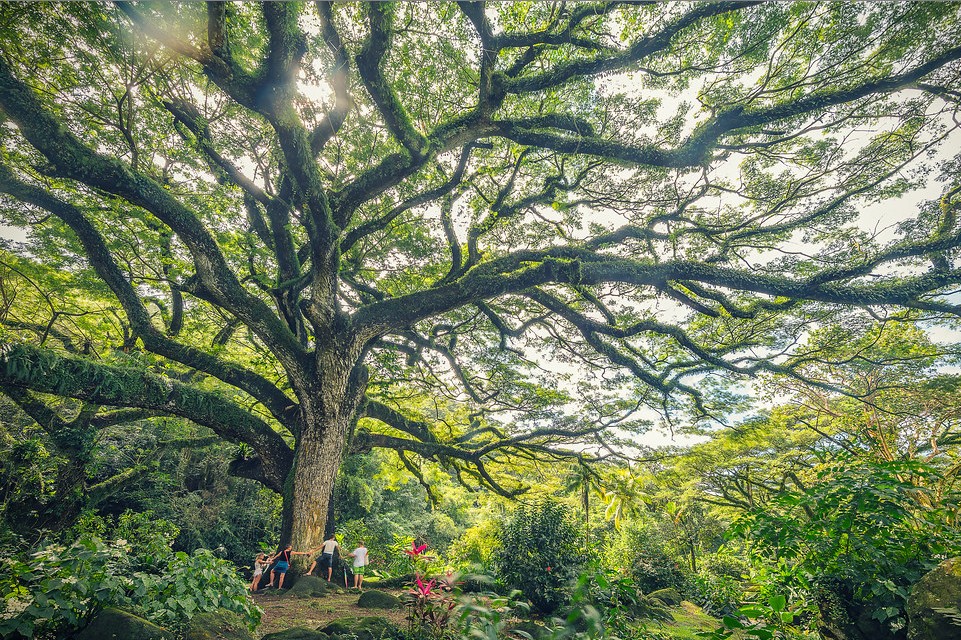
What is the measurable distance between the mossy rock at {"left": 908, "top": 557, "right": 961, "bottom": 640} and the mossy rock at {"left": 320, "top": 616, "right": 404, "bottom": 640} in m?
3.73

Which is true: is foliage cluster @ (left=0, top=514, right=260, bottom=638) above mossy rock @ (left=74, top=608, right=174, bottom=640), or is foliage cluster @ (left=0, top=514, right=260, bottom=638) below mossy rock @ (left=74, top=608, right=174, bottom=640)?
above

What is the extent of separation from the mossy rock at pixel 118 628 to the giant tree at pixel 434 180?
3685mm

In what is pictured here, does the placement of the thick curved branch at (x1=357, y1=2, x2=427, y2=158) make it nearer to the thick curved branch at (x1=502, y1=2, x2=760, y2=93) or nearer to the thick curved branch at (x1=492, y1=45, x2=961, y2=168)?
the thick curved branch at (x1=492, y1=45, x2=961, y2=168)

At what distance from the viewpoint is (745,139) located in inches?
211

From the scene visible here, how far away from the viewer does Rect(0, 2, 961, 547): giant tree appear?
420 cm

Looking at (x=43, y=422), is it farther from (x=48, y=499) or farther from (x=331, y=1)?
(x=331, y=1)

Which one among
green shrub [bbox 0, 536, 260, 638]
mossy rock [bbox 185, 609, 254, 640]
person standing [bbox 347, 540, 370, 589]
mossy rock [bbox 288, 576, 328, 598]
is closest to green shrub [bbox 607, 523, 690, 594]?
person standing [bbox 347, 540, 370, 589]

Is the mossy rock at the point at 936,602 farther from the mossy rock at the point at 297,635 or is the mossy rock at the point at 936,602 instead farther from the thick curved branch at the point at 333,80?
the thick curved branch at the point at 333,80

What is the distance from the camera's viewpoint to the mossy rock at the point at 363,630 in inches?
114

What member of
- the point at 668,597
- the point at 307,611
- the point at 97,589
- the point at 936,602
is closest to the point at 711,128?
the point at 936,602

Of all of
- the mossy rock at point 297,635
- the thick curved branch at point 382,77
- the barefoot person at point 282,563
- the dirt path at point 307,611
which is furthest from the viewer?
the barefoot person at point 282,563

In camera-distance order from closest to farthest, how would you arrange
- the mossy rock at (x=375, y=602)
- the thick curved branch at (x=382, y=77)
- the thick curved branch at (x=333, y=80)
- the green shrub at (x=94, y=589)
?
the green shrub at (x=94, y=589) → the thick curved branch at (x=382, y=77) → the thick curved branch at (x=333, y=80) → the mossy rock at (x=375, y=602)

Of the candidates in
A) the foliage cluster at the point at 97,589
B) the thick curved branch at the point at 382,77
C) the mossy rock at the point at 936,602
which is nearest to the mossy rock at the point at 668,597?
the mossy rock at the point at 936,602

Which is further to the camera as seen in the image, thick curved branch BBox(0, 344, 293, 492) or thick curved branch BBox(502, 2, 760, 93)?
thick curved branch BBox(0, 344, 293, 492)
